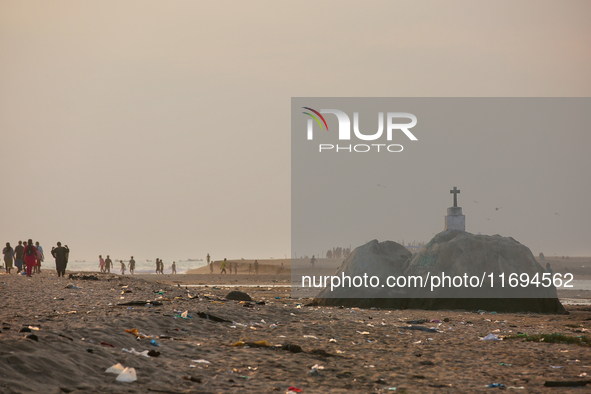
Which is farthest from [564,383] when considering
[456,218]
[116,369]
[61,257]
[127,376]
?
[61,257]

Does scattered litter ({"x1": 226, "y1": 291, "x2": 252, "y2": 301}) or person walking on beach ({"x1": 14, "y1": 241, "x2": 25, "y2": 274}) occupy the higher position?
person walking on beach ({"x1": 14, "y1": 241, "x2": 25, "y2": 274})

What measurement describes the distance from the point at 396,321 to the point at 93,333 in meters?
9.82

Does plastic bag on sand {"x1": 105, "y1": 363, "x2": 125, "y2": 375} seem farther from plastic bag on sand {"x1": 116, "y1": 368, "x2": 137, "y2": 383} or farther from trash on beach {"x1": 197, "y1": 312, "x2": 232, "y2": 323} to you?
trash on beach {"x1": 197, "y1": 312, "x2": 232, "y2": 323}

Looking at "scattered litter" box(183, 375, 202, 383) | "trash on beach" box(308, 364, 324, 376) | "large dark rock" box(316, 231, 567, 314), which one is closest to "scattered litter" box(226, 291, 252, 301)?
"large dark rock" box(316, 231, 567, 314)

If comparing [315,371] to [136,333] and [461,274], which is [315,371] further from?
[461,274]

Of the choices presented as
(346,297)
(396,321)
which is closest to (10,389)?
(396,321)

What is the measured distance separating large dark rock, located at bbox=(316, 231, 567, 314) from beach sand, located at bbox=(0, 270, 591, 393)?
5.92 m

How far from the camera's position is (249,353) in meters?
9.39

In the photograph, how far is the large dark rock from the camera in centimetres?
2123

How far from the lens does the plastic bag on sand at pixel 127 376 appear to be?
7.06 meters

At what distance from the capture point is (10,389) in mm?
5930

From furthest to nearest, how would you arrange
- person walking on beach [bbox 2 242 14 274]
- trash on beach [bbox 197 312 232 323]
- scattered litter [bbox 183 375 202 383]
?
person walking on beach [bbox 2 242 14 274]
trash on beach [bbox 197 312 232 323]
scattered litter [bbox 183 375 202 383]

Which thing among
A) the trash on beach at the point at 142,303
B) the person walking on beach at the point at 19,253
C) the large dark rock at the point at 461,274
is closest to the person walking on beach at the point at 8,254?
the person walking on beach at the point at 19,253

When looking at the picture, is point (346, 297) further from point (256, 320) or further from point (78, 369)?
point (78, 369)
